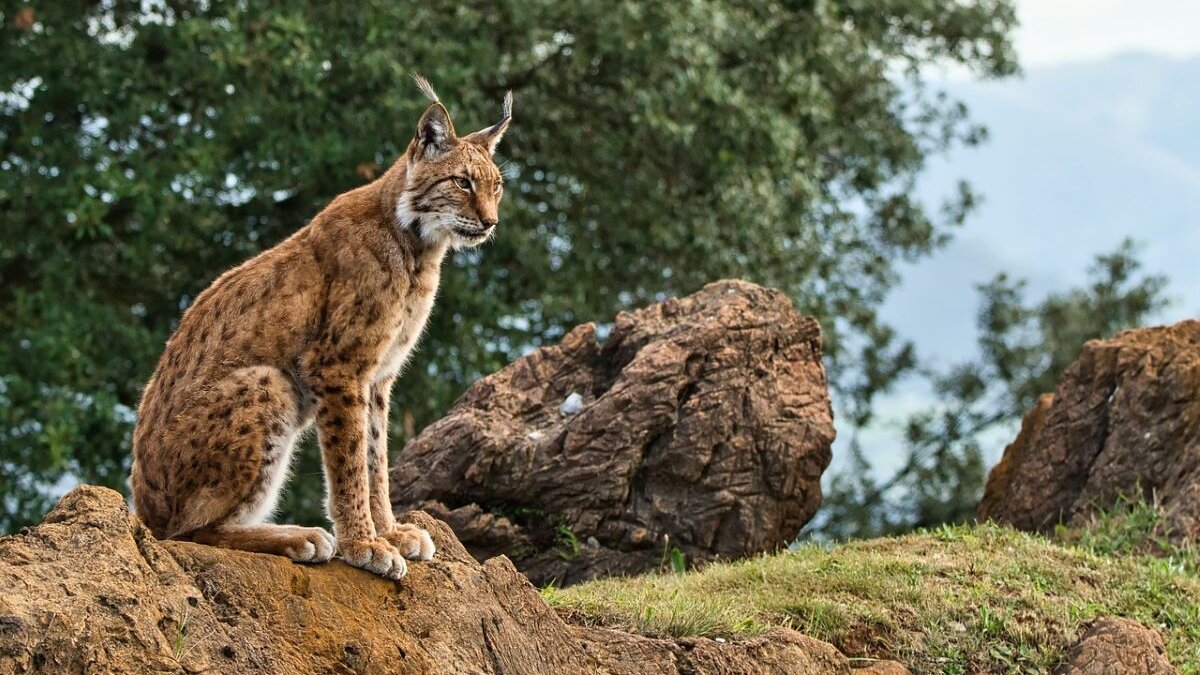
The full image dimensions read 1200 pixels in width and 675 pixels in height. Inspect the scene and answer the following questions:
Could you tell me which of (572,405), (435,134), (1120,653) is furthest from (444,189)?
(1120,653)

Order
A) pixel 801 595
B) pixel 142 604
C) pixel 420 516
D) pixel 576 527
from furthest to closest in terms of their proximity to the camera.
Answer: pixel 576 527 → pixel 801 595 → pixel 420 516 → pixel 142 604

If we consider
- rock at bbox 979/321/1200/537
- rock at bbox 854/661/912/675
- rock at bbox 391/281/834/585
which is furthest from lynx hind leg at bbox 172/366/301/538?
rock at bbox 979/321/1200/537

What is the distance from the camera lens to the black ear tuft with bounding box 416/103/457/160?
8.09m

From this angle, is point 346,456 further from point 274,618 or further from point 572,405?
point 572,405

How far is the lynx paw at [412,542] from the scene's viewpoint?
7348 mm

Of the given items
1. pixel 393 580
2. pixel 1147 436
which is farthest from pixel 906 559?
pixel 393 580

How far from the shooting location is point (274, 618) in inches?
258

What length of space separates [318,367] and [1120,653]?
4.49 meters

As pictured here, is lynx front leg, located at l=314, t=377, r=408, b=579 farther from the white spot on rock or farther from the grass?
the white spot on rock

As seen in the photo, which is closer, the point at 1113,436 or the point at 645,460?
the point at 645,460

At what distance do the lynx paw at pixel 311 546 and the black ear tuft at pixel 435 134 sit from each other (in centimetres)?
214

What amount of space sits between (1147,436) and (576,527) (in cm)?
448

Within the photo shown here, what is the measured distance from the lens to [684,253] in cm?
1862

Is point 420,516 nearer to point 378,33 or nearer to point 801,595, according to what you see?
point 801,595
